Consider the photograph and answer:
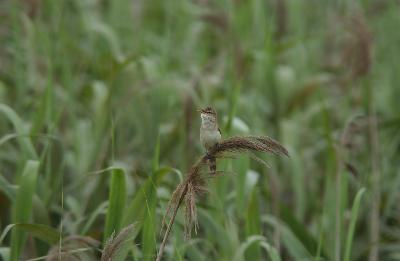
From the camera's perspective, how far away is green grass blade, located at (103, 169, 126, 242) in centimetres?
223

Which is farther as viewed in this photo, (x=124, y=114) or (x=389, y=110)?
(x=389, y=110)

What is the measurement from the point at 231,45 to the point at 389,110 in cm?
109

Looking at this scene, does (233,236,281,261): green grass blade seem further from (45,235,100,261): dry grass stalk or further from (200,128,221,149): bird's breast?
(200,128,221,149): bird's breast

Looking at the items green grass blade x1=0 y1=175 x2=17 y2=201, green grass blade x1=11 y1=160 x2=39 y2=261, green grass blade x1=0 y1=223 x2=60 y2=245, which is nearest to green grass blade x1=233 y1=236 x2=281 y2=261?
green grass blade x1=0 y1=223 x2=60 y2=245

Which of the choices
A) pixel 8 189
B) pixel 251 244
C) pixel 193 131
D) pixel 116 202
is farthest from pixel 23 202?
pixel 193 131

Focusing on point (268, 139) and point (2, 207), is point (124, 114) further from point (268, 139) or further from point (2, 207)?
point (268, 139)

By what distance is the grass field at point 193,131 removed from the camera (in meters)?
2.52

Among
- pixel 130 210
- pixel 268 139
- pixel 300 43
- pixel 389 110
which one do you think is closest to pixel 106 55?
pixel 300 43

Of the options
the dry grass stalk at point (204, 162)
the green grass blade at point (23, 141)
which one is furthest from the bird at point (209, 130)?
the green grass blade at point (23, 141)

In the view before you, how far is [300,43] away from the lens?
4.96m

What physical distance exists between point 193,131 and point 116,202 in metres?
1.33

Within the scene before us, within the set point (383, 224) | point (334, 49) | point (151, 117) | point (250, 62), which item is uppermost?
point (334, 49)

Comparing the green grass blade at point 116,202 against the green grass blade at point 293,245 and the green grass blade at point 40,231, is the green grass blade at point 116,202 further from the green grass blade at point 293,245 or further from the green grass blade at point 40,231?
the green grass blade at point 293,245

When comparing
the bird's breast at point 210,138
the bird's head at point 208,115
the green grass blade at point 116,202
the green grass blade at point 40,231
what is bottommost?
the green grass blade at point 40,231
